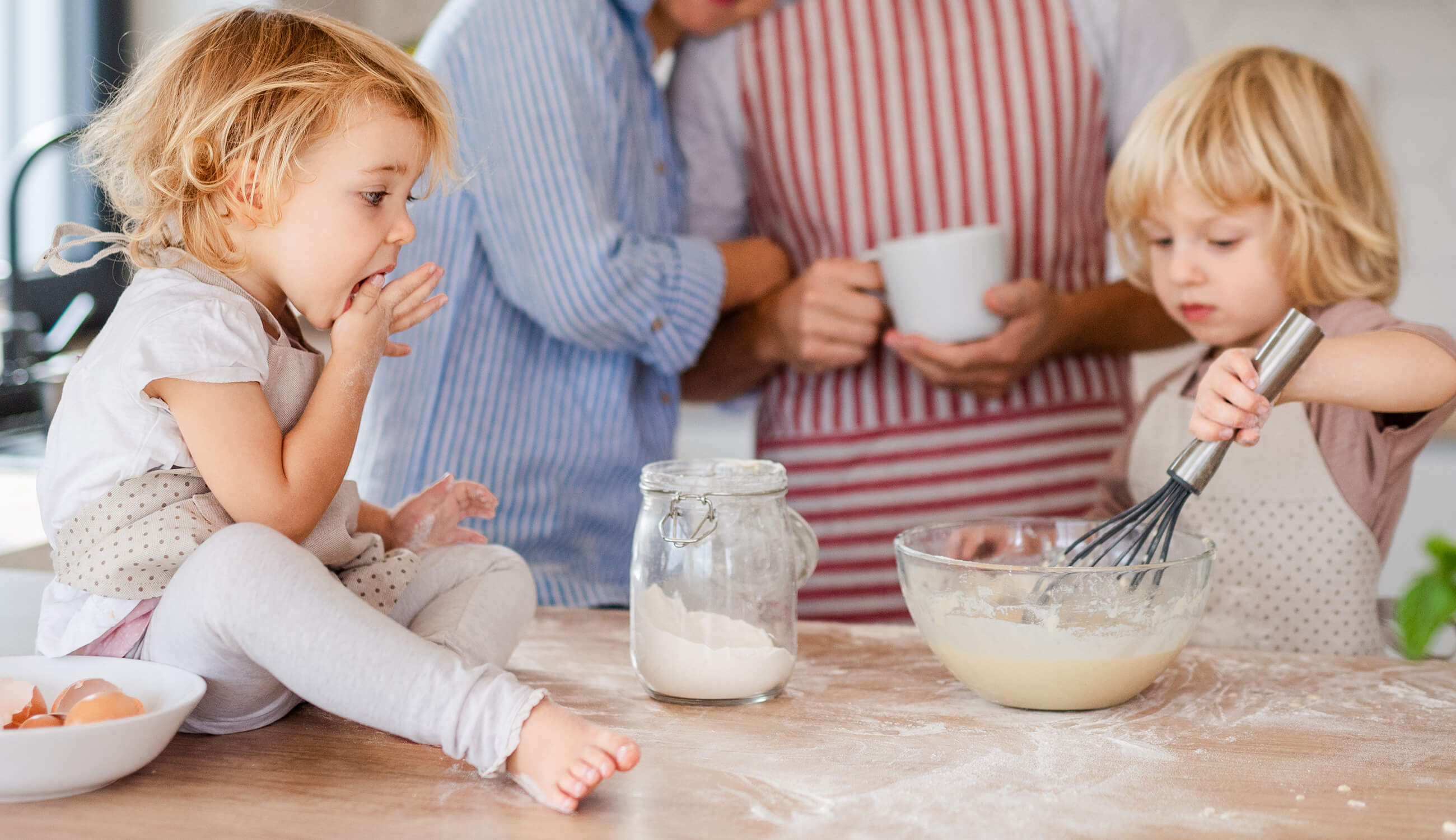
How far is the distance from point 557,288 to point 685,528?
488 millimetres

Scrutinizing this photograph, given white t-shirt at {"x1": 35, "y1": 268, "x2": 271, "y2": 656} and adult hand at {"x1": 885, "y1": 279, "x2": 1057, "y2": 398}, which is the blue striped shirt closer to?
adult hand at {"x1": 885, "y1": 279, "x2": 1057, "y2": 398}

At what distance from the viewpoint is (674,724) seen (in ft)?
2.59

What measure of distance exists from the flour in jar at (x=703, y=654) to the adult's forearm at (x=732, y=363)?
0.67 metres

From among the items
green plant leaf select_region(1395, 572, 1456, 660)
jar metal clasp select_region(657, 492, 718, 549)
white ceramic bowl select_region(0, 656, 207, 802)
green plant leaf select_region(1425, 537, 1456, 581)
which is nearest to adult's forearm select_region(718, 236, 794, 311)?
jar metal clasp select_region(657, 492, 718, 549)

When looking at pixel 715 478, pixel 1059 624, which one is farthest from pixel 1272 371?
pixel 715 478

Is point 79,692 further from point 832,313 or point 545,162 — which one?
point 832,313

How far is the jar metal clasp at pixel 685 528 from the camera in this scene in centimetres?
82

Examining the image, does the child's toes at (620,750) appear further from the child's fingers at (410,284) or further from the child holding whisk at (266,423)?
the child's fingers at (410,284)

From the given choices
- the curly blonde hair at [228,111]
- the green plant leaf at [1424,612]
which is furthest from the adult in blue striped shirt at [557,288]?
the green plant leaf at [1424,612]

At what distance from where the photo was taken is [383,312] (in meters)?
0.83

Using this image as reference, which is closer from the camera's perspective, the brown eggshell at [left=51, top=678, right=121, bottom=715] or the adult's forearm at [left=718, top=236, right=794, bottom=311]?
the brown eggshell at [left=51, top=678, right=121, bottom=715]

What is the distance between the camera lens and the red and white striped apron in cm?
150

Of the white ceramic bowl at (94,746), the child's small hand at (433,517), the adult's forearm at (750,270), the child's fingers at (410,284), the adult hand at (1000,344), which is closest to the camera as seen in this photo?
the white ceramic bowl at (94,746)

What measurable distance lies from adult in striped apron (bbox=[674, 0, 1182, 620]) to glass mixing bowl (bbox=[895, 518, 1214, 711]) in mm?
683
